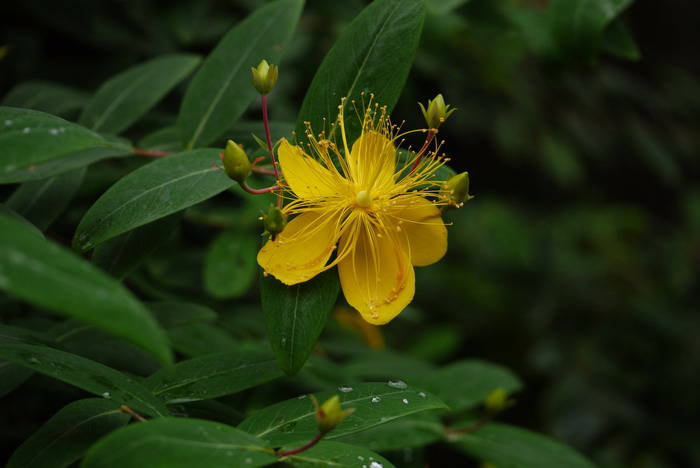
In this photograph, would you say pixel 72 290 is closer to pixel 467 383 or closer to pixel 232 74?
pixel 232 74

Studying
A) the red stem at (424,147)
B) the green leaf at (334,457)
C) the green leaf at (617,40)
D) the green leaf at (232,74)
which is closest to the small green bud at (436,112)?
the red stem at (424,147)

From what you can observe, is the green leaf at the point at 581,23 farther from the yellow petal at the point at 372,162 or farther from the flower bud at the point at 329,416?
the flower bud at the point at 329,416

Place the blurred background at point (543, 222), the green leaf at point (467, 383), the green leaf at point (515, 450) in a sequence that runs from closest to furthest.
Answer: the green leaf at point (515, 450) → the green leaf at point (467, 383) → the blurred background at point (543, 222)

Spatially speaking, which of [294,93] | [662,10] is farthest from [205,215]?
[662,10]

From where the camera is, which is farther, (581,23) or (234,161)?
(581,23)

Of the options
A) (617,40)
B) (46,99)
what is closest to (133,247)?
(46,99)

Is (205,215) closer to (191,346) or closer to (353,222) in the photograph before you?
(191,346)
